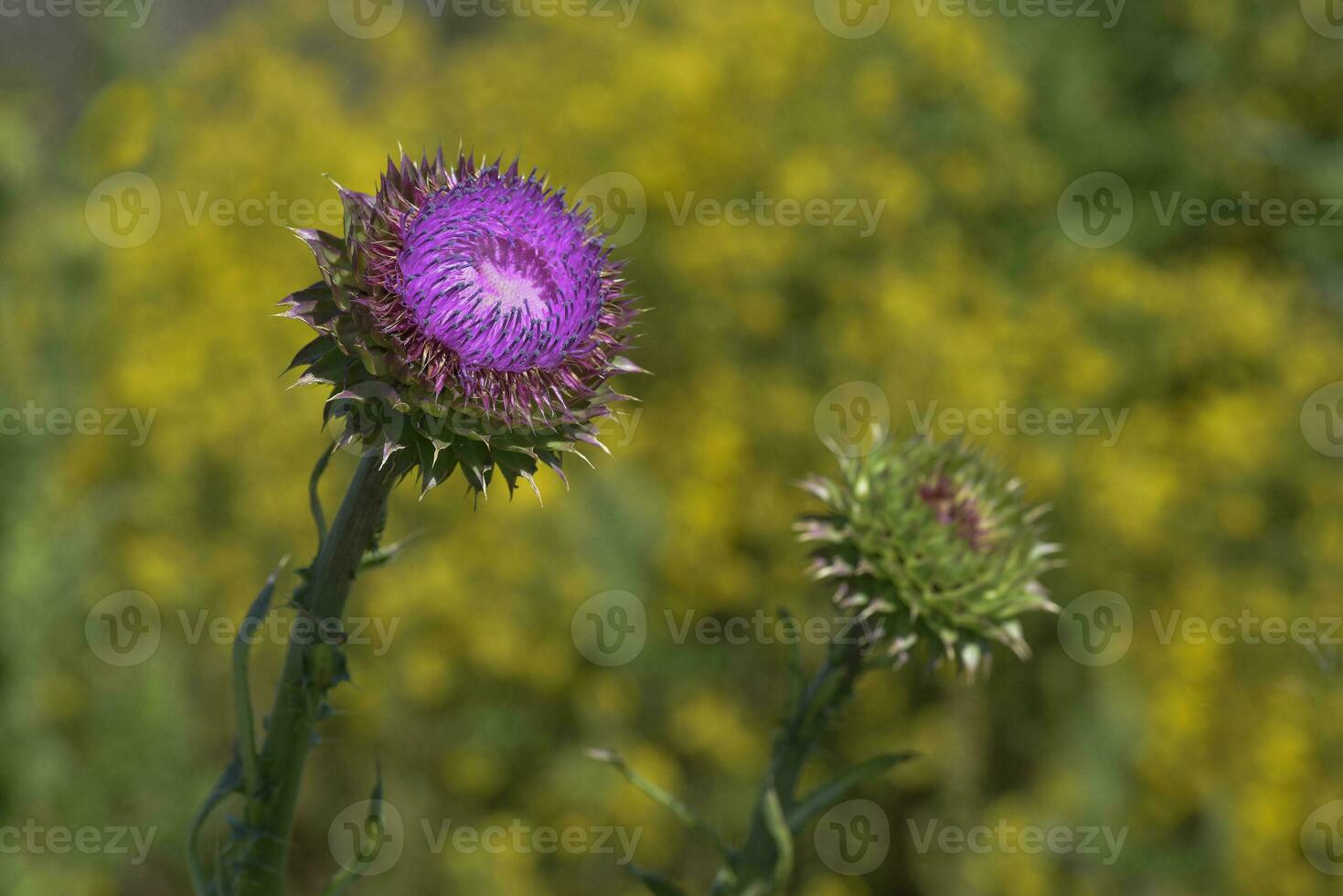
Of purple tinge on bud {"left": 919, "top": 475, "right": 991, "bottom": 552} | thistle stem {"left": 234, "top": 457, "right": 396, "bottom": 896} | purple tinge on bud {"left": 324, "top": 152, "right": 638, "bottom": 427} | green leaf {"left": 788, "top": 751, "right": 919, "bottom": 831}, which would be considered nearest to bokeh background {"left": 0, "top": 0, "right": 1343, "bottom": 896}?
purple tinge on bud {"left": 919, "top": 475, "right": 991, "bottom": 552}

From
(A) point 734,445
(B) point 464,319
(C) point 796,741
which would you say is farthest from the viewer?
(A) point 734,445

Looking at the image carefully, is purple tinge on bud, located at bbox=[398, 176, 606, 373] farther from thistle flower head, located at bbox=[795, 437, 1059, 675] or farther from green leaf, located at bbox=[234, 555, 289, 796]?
thistle flower head, located at bbox=[795, 437, 1059, 675]

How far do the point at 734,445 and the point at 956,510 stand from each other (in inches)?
195

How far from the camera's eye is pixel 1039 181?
31.4 ft

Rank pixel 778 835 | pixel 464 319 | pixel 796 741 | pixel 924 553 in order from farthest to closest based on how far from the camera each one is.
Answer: pixel 924 553, pixel 796 741, pixel 778 835, pixel 464 319

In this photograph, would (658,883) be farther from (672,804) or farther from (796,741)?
(796,741)

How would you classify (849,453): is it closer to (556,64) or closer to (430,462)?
(430,462)

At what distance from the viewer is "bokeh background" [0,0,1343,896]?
19.5ft

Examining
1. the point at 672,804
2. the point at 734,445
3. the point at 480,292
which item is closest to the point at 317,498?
the point at 480,292

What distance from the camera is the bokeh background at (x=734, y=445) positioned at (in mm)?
5949

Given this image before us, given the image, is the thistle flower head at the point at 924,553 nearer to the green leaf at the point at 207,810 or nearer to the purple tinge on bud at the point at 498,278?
the purple tinge on bud at the point at 498,278

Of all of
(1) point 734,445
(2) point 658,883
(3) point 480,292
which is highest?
(1) point 734,445

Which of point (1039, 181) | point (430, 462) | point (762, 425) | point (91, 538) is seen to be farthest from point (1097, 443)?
point (430, 462)

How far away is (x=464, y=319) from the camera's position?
5.95 feet
